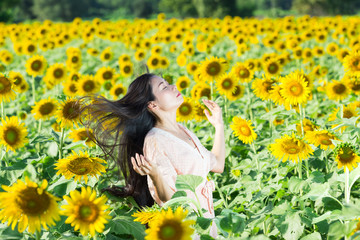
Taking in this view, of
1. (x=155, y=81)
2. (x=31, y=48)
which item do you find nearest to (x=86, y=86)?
(x=155, y=81)

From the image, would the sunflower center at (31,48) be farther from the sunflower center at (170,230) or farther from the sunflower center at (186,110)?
the sunflower center at (170,230)

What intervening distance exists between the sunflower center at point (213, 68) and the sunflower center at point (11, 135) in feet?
5.71

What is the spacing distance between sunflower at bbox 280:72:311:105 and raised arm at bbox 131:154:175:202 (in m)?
1.16

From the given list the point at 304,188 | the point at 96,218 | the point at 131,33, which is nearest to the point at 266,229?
the point at 304,188

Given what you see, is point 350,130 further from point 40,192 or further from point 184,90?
point 184,90

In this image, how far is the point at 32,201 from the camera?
5.40ft

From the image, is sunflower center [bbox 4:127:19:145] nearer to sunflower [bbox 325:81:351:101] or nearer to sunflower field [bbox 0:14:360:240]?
sunflower field [bbox 0:14:360:240]

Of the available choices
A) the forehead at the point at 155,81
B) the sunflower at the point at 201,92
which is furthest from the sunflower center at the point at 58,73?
the forehead at the point at 155,81

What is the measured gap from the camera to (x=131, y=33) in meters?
9.58

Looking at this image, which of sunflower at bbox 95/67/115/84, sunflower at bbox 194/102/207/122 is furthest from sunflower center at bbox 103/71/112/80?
sunflower at bbox 194/102/207/122

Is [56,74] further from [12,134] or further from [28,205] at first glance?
[28,205]

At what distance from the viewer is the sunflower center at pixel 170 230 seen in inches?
60.3

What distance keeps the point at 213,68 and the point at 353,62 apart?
1213 millimetres

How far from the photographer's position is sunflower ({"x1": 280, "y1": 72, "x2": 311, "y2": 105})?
2951 mm
